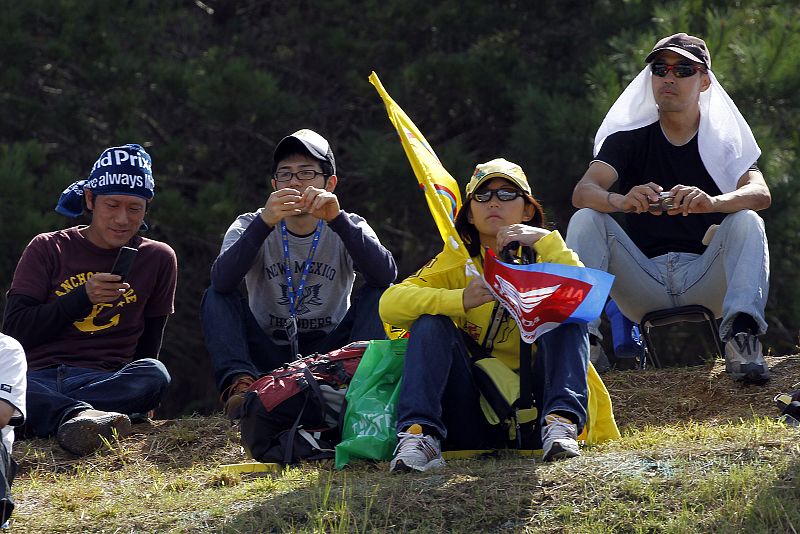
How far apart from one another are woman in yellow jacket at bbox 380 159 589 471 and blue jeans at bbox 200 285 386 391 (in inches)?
41.3

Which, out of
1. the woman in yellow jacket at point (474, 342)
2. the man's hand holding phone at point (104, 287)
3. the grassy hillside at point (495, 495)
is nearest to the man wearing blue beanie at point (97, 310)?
the man's hand holding phone at point (104, 287)

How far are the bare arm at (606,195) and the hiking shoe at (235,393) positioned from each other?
5.54 ft

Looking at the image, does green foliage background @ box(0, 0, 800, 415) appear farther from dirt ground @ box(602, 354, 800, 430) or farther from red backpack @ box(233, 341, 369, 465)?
red backpack @ box(233, 341, 369, 465)

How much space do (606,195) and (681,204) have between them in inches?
16.1

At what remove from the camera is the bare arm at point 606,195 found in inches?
219

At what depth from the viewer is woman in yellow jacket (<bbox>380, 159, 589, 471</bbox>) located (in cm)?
447

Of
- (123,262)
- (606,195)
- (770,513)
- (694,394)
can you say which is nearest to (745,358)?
(694,394)

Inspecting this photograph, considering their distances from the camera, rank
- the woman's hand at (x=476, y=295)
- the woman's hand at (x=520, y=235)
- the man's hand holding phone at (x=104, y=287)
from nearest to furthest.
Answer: the woman's hand at (x=476, y=295), the woman's hand at (x=520, y=235), the man's hand holding phone at (x=104, y=287)

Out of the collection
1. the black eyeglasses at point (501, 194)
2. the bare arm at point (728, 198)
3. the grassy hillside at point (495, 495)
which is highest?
the black eyeglasses at point (501, 194)

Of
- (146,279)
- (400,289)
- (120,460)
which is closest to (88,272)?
(146,279)

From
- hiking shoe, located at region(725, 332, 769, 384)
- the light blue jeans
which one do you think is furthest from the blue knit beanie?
hiking shoe, located at region(725, 332, 769, 384)

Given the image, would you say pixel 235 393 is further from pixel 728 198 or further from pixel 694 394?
pixel 728 198

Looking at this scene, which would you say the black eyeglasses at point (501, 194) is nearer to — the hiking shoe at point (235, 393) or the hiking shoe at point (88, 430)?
the hiking shoe at point (235, 393)

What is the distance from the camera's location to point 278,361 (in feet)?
19.7
